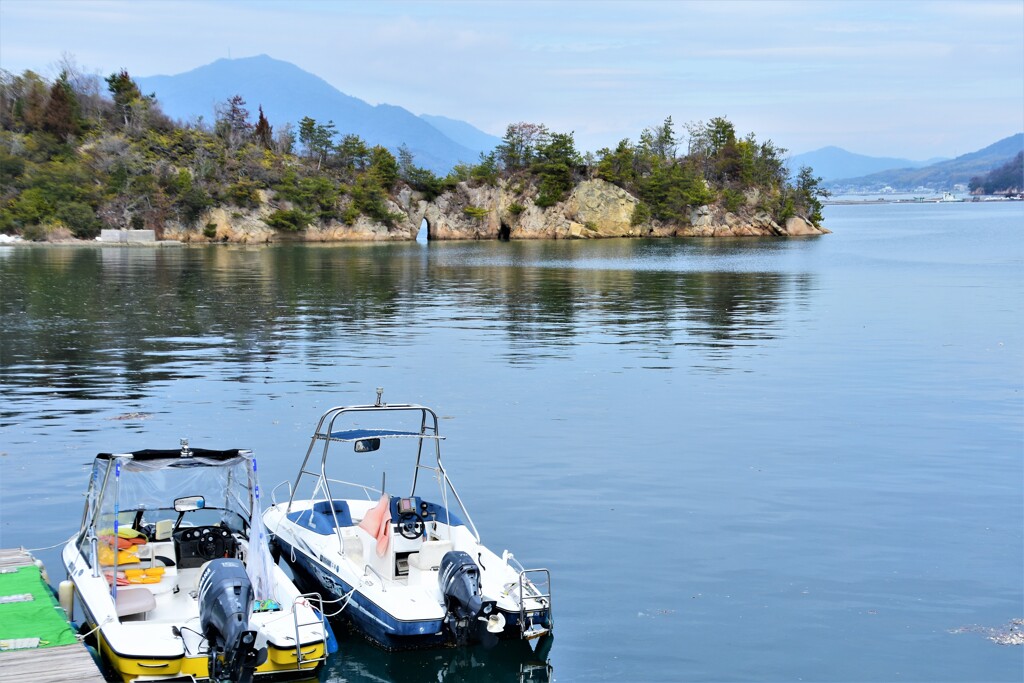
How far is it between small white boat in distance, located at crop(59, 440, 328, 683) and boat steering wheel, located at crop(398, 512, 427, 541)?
1.62m

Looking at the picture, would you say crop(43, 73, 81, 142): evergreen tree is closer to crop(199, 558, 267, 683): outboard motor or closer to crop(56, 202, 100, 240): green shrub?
crop(56, 202, 100, 240): green shrub

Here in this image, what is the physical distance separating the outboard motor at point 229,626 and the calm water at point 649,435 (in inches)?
57.3

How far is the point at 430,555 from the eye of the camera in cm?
1512

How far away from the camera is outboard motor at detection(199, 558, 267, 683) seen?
11945 mm

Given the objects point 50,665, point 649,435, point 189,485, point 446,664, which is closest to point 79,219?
point 649,435

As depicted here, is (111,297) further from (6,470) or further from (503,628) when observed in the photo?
(503,628)

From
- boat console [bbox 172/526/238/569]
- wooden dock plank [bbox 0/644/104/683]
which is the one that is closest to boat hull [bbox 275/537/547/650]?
boat console [bbox 172/526/238/569]

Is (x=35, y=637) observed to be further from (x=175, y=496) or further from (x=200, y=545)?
(x=175, y=496)

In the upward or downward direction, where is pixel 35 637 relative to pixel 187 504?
downward

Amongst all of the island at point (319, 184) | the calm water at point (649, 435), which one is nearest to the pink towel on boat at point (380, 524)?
the calm water at point (649, 435)

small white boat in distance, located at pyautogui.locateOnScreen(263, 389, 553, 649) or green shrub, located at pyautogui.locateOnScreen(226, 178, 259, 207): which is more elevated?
green shrub, located at pyautogui.locateOnScreen(226, 178, 259, 207)

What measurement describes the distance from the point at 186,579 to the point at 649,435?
44.4 feet

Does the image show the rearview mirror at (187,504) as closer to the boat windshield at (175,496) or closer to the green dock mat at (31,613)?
the boat windshield at (175,496)

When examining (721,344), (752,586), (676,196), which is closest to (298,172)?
(676,196)
